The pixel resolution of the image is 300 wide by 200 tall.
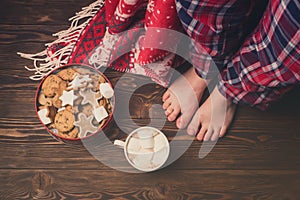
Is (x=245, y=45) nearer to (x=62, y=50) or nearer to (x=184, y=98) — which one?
(x=184, y=98)

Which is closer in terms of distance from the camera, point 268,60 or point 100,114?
point 268,60

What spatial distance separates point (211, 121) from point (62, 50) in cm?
44

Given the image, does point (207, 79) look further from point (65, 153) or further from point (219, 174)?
point (65, 153)

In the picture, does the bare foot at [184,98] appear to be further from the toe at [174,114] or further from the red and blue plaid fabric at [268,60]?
the red and blue plaid fabric at [268,60]

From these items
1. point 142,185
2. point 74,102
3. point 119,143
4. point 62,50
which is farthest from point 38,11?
point 142,185

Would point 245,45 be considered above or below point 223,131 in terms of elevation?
above

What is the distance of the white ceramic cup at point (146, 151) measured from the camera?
38.1 inches

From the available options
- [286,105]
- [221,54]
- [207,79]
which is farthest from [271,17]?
[286,105]

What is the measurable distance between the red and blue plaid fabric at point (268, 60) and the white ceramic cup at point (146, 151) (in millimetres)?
203

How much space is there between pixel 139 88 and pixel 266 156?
0.37 metres

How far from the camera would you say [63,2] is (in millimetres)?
1111

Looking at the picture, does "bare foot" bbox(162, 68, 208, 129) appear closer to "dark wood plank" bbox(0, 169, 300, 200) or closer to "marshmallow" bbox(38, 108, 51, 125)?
"dark wood plank" bbox(0, 169, 300, 200)

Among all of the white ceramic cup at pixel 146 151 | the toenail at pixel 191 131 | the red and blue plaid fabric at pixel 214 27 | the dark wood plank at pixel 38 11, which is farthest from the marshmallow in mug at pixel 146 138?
the dark wood plank at pixel 38 11

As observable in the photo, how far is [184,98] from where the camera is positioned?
1.03 meters
